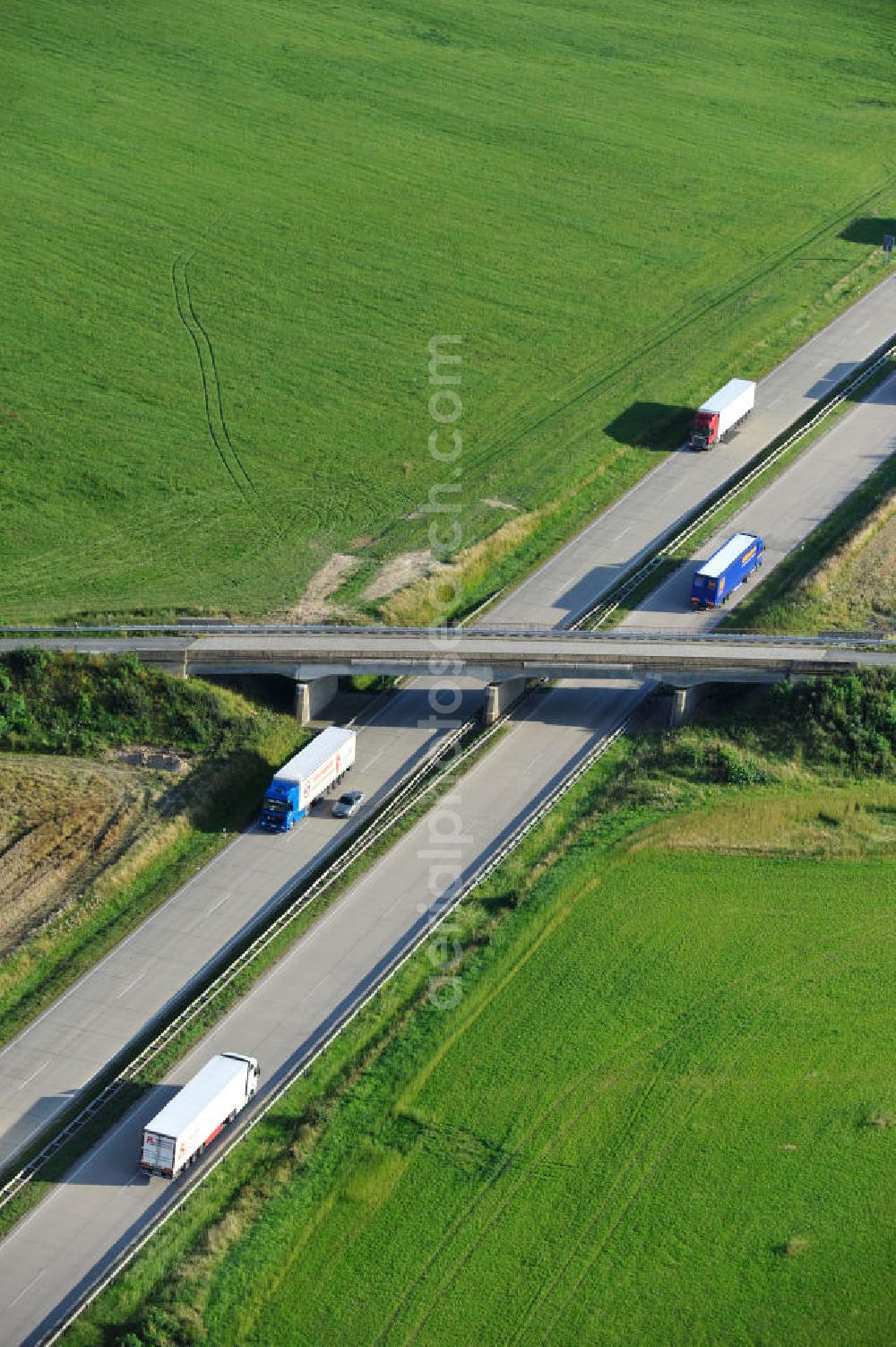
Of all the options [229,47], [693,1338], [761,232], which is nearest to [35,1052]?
[693,1338]

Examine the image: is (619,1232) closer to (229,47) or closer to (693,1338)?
(693,1338)

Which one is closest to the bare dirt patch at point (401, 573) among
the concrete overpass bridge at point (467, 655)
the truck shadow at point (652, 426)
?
the concrete overpass bridge at point (467, 655)

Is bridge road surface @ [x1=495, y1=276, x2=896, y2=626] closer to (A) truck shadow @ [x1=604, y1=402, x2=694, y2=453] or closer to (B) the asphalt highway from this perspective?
(A) truck shadow @ [x1=604, y1=402, x2=694, y2=453]

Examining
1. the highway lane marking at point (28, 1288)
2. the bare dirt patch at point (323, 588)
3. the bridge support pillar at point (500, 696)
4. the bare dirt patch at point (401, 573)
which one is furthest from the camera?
the bare dirt patch at point (401, 573)

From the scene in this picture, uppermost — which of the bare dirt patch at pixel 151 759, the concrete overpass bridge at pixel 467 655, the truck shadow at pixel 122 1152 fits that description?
the concrete overpass bridge at pixel 467 655

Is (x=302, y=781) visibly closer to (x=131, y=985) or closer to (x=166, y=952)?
(x=166, y=952)

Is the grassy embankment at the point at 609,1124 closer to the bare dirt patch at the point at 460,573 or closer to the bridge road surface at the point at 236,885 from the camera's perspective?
the bridge road surface at the point at 236,885
